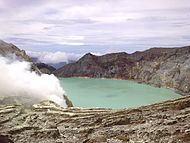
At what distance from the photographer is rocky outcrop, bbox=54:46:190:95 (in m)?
113

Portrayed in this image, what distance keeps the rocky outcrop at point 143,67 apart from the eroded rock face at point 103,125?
260 ft

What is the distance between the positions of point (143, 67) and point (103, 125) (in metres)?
106

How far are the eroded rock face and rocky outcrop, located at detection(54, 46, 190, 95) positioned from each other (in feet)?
260

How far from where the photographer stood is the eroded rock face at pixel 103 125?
23.8 m

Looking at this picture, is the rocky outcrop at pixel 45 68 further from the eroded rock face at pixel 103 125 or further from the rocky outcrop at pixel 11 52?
the eroded rock face at pixel 103 125

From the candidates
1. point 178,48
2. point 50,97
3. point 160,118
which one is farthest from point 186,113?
point 178,48

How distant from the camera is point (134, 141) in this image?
77.9 ft

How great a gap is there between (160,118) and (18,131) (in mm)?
10571

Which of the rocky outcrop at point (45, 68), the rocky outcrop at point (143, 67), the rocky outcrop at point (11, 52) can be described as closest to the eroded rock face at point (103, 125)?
the rocky outcrop at point (11, 52)

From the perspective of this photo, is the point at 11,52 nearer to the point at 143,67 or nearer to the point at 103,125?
the point at 103,125

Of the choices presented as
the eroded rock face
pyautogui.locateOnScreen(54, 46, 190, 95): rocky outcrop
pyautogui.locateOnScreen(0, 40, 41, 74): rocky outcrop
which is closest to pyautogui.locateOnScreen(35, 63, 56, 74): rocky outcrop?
pyautogui.locateOnScreen(54, 46, 190, 95): rocky outcrop

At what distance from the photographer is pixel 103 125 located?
27.2 metres

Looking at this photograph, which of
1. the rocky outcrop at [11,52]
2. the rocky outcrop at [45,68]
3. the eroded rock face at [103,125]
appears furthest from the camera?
the rocky outcrop at [45,68]

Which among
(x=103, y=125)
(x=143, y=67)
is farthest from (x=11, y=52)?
(x=143, y=67)
